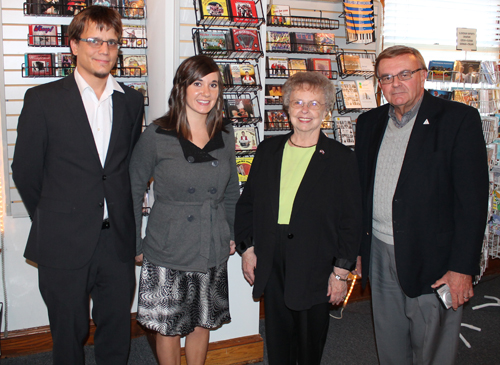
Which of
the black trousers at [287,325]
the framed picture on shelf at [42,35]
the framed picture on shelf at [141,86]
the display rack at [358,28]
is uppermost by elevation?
the display rack at [358,28]

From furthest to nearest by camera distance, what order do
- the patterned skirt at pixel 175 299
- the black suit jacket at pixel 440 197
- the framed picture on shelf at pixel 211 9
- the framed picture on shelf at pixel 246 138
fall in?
the framed picture on shelf at pixel 246 138 < the framed picture on shelf at pixel 211 9 < the patterned skirt at pixel 175 299 < the black suit jacket at pixel 440 197

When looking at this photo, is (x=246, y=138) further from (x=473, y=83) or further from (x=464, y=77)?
(x=473, y=83)

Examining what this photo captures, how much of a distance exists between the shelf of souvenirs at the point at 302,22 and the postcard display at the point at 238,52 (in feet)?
2.62

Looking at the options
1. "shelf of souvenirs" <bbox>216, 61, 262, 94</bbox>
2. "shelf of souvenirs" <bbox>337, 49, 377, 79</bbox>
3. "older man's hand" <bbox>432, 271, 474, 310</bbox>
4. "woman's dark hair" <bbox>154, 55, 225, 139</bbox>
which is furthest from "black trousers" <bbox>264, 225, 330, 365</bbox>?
"shelf of souvenirs" <bbox>337, 49, 377, 79</bbox>

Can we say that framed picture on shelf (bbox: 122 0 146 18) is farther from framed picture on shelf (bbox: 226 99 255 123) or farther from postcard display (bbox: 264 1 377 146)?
postcard display (bbox: 264 1 377 146)

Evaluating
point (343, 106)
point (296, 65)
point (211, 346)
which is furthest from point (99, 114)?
point (343, 106)

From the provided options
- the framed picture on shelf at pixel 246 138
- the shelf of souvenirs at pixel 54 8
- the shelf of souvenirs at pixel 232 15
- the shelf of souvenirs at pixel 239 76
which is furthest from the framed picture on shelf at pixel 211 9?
the shelf of souvenirs at pixel 54 8

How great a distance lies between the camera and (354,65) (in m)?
3.92

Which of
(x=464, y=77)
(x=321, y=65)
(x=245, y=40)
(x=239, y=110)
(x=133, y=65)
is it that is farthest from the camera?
(x=464, y=77)

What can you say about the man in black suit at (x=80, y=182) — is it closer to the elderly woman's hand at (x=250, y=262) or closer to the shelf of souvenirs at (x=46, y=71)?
the elderly woman's hand at (x=250, y=262)

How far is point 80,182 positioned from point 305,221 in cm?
113

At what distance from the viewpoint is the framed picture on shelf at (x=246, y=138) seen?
291 centimetres

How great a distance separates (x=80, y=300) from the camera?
2.07 metres

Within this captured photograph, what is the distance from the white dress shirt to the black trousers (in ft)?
3.08
